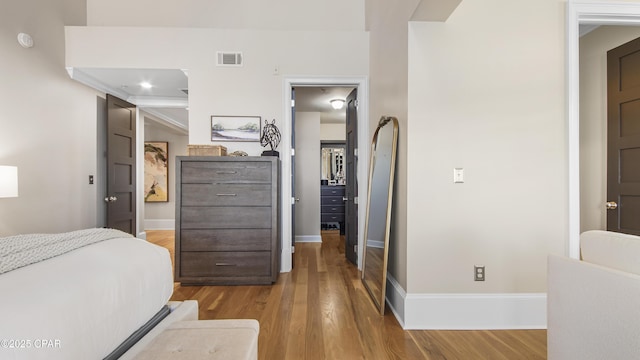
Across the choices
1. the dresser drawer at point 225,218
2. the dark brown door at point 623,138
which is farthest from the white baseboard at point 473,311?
the dresser drawer at point 225,218

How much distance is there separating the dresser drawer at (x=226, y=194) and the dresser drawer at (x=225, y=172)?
0.06 m

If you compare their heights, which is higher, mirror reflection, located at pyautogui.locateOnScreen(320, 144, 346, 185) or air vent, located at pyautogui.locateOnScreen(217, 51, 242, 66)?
air vent, located at pyautogui.locateOnScreen(217, 51, 242, 66)

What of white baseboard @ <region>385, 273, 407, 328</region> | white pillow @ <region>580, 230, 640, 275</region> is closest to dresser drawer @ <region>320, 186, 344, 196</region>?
white baseboard @ <region>385, 273, 407, 328</region>

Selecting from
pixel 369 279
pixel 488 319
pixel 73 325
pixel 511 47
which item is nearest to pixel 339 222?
pixel 369 279

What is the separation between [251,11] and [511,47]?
2.92 meters

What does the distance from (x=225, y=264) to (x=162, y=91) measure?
285 cm

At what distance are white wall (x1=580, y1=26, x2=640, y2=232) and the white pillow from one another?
2.08 m

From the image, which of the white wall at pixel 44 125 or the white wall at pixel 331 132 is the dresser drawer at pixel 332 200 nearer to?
the white wall at pixel 331 132

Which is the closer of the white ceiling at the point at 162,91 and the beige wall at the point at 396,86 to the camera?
the beige wall at the point at 396,86

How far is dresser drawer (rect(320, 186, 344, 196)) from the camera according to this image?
19.8 ft

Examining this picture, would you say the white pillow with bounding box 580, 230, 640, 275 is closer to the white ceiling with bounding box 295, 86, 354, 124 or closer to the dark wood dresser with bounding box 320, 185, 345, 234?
the white ceiling with bounding box 295, 86, 354, 124

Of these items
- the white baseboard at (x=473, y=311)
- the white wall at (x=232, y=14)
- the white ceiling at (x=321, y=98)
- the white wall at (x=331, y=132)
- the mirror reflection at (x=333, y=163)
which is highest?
the white wall at (x=232, y=14)

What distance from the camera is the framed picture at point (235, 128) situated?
3.27 metres

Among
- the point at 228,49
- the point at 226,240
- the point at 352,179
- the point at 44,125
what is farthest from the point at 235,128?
the point at 44,125
